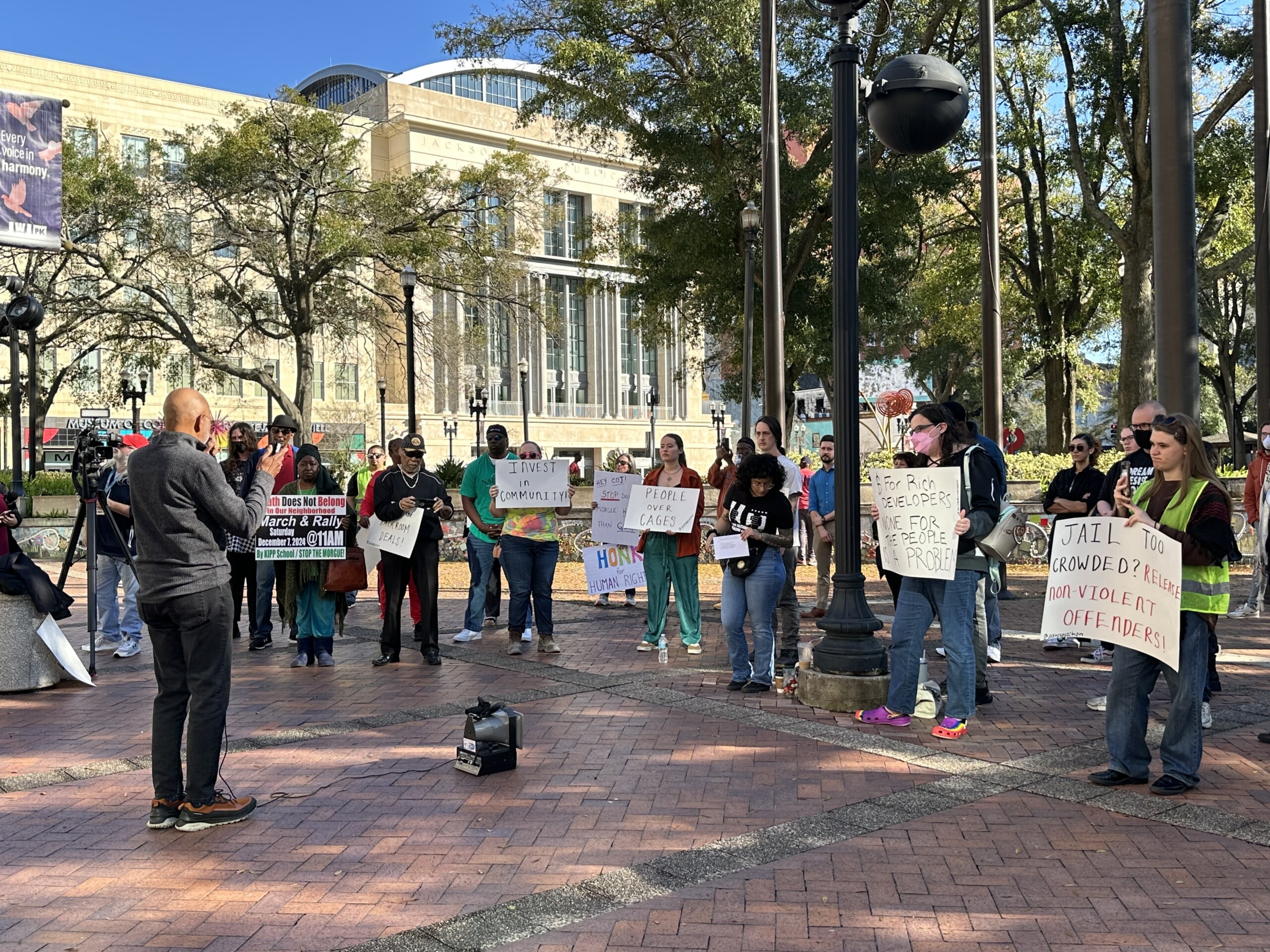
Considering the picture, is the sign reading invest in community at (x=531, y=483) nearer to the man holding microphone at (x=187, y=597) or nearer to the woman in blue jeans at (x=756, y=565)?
the woman in blue jeans at (x=756, y=565)

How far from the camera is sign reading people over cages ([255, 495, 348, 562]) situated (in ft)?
31.9

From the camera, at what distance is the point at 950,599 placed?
6.86 meters

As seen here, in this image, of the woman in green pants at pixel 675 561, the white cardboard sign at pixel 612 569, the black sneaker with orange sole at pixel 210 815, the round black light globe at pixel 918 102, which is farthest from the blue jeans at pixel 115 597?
the round black light globe at pixel 918 102

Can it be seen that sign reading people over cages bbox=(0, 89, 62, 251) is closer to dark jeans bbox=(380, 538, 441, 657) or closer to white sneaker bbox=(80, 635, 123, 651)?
white sneaker bbox=(80, 635, 123, 651)

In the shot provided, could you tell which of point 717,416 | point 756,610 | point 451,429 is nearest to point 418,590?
point 756,610

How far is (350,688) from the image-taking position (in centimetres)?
880

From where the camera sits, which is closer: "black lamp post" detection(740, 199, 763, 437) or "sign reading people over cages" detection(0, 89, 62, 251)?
Answer: "sign reading people over cages" detection(0, 89, 62, 251)

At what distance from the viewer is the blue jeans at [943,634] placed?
6.82 m

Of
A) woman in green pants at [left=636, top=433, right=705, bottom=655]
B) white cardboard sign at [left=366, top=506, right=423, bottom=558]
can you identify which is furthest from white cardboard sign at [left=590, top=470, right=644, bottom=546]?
white cardboard sign at [left=366, top=506, right=423, bottom=558]

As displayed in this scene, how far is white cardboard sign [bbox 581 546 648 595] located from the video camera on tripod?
4534mm

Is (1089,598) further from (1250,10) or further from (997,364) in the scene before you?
(1250,10)

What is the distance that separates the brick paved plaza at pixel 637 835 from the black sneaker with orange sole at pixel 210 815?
53 millimetres

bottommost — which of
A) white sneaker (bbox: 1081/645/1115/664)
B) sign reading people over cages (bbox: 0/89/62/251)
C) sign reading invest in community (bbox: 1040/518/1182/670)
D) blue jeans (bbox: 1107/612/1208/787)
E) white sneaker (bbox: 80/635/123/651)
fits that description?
white sneaker (bbox: 1081/645/1115/664)

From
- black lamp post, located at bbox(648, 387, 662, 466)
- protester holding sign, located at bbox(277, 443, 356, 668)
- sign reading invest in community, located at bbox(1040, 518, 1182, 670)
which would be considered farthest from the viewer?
black lamp post, located at bbox(648, 387, 662, 466)
